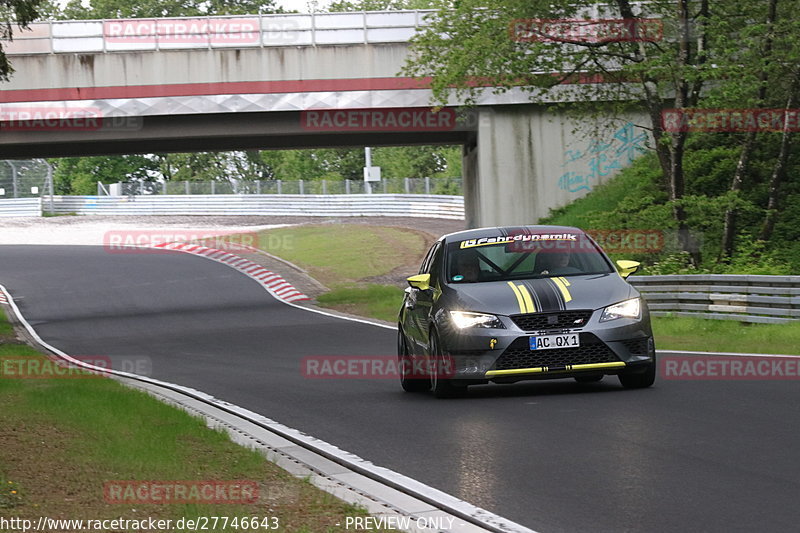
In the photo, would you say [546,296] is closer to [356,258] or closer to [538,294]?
[538,294]

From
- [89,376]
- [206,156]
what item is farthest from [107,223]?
[89,376]

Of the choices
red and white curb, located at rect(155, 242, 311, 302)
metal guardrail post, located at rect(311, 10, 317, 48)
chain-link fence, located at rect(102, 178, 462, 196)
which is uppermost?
metal guardrail post, located at rect(311, 10, 317, 48)

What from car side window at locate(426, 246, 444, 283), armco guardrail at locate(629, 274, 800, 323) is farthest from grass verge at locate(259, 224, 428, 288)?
car side window at locate(426, 246, 444, 283)

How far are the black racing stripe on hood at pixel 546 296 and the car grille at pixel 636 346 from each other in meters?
0.71

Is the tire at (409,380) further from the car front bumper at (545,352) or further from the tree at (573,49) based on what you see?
the tree at (573,49)

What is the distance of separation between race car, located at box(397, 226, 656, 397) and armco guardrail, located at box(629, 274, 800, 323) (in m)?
8.13

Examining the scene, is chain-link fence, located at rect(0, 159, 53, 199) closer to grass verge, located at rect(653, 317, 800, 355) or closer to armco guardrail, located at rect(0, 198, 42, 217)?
armco guardrail, located at rect(0, 198, 42, 217)

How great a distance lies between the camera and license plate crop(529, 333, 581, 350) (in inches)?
452

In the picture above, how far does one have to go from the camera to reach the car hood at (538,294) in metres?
11.6

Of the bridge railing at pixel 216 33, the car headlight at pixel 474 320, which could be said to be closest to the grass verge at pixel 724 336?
the car headlight at pixel 474 320

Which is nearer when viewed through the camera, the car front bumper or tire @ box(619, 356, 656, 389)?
→ the car front bumper

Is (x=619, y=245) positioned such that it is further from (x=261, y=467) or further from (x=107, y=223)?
(x=107, y=223)

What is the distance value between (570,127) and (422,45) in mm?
8712

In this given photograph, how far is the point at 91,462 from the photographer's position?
8.36 metres
